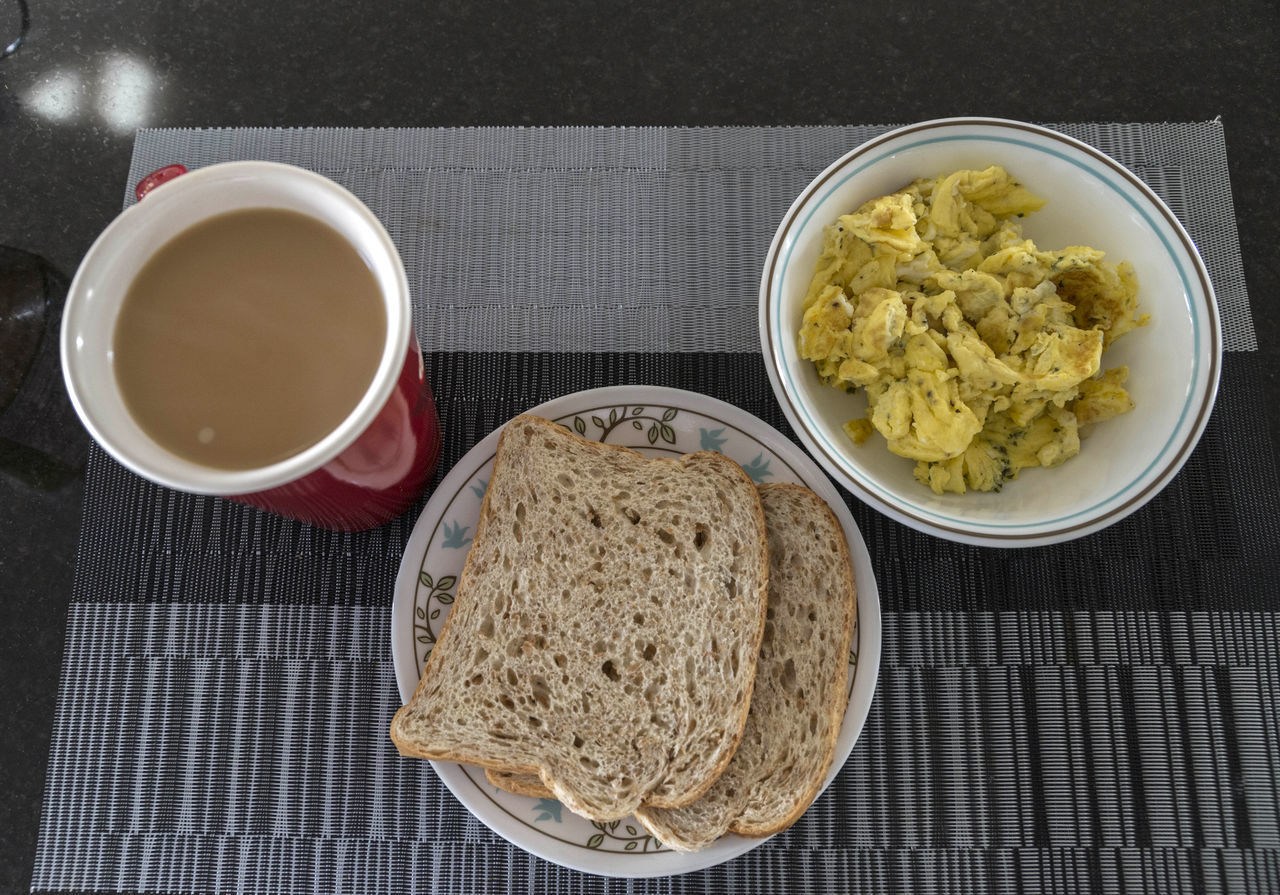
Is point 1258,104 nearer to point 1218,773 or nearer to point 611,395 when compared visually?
point 1218,773

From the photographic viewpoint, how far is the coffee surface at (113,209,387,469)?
0.97m

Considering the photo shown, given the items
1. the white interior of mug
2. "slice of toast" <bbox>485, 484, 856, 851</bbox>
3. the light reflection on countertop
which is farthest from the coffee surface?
the light reflection on countertop

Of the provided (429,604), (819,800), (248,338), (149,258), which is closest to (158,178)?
(149,258)

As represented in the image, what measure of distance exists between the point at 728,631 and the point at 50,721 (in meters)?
1.11

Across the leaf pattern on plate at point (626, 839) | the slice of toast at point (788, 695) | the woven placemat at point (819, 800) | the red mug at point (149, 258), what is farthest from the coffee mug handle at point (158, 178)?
the leaf pattern on plate at point (626, 839)

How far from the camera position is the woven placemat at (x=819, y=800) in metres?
1.31

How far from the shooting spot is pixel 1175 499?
1396 millimetres

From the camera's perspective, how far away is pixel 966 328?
1.13 meters

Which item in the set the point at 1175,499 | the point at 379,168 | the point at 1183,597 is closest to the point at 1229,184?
the point at 1175,499

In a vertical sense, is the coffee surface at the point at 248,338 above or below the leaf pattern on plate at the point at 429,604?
above

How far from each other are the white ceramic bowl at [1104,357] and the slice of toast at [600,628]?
7.5 inches

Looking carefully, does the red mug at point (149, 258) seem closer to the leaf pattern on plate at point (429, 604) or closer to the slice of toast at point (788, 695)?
the leaf pattern on plate at point (429, 604)

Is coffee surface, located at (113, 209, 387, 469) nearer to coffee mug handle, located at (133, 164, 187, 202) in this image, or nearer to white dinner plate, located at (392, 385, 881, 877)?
coffee mug handle, located at (133, 164, 187, 202)

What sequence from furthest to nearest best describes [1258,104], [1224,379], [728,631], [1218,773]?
[1258,104] → [1224,379] → [1218,773] → [728,631]
